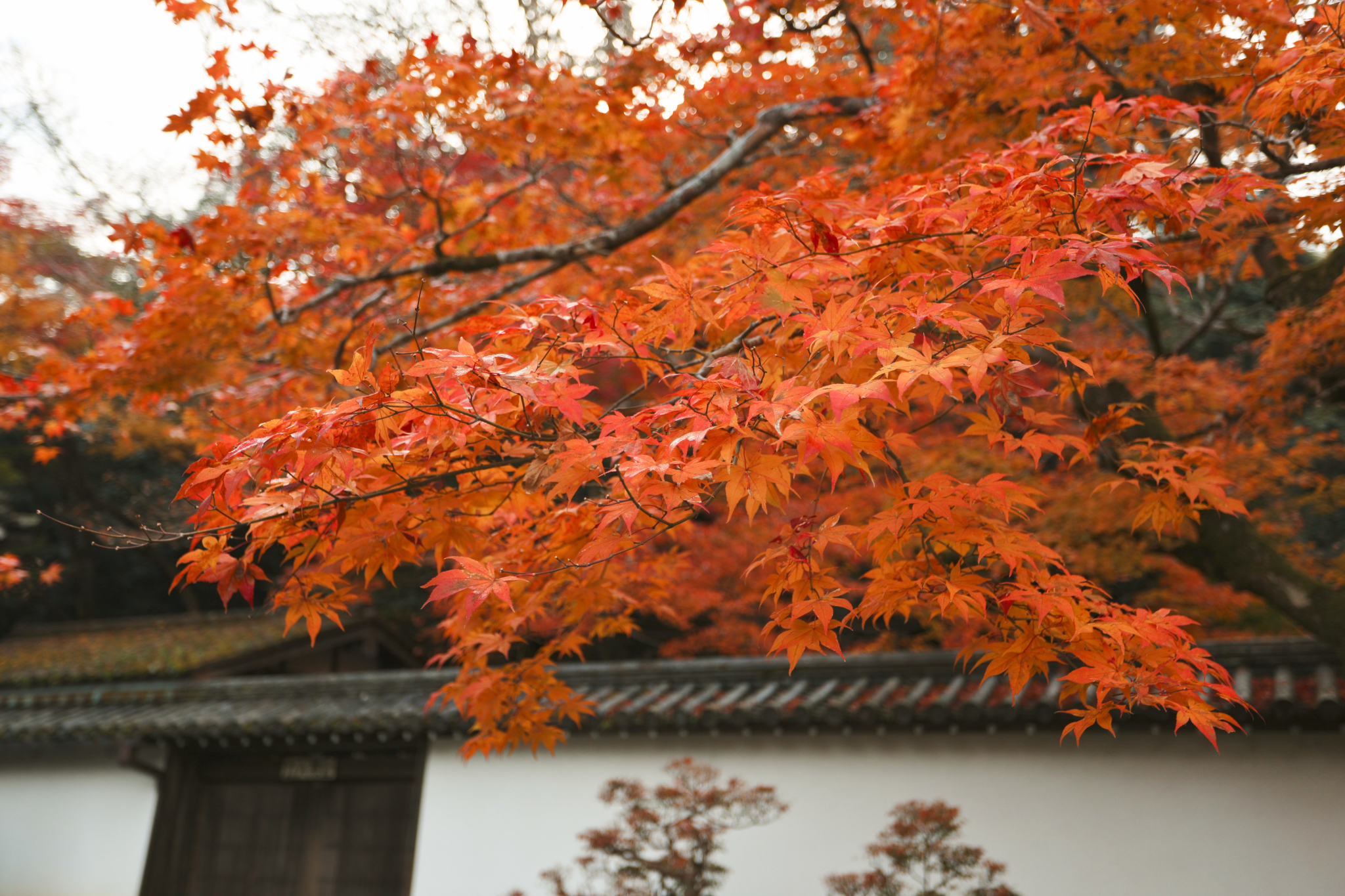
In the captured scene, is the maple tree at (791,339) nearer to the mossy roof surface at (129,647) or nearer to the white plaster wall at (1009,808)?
the white plaster wall at (1009,808)

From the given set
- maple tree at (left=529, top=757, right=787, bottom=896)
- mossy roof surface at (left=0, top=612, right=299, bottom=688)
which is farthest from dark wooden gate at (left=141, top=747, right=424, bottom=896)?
maple tree at (left=529, top=757, right=787, bottom=896)

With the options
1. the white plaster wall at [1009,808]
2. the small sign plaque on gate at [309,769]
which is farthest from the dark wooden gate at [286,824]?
the white plaster wall at [1009,808]

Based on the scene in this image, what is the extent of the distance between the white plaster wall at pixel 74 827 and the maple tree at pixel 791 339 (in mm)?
4338

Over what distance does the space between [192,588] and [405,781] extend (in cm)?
1201

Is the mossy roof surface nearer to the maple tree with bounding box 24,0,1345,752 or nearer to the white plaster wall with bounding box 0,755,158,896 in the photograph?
the white plaster wall with bounding box 0,755,158,896

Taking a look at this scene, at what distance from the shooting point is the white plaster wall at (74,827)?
938 centimetres

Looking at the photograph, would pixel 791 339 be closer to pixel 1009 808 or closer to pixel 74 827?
pixel 1009 808

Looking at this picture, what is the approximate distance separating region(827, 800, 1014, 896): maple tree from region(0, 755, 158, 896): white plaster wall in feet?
25.5

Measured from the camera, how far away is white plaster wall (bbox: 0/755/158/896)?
369 inches

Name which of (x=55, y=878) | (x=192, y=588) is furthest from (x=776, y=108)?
(x=192, y=588)

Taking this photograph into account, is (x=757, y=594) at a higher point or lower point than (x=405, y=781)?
higher

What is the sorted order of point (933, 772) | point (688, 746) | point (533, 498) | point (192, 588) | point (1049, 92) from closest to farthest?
point (533, 498), point (1049, 92), point (933, 772), point (688, 746), point (192, 588)

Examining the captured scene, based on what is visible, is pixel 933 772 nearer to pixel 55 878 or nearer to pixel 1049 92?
pixel 1049 92

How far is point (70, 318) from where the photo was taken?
6289 mm
